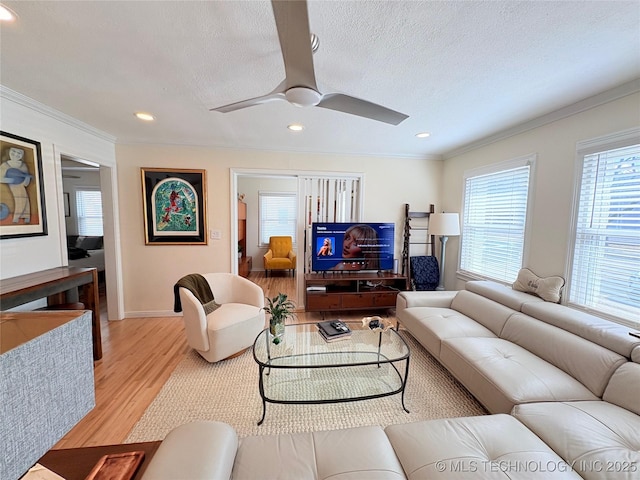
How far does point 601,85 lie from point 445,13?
156 cm

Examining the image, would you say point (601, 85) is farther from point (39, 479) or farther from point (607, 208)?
point (39, 479)

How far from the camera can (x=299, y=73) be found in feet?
3.91

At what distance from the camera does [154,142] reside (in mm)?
3271

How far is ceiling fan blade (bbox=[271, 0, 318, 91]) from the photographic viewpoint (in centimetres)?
86

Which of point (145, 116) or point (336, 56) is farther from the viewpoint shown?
point (145, 116)

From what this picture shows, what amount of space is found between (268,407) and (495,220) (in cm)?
305

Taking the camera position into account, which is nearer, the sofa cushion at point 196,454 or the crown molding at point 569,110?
the sofa cushion at point 196,454

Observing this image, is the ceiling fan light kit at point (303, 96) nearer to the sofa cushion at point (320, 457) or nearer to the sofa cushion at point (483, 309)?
the sofa cushion at point (320, 457)

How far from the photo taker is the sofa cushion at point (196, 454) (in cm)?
81

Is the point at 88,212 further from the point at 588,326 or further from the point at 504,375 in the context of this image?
the point at 588,326

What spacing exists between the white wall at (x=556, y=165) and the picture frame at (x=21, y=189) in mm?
4547

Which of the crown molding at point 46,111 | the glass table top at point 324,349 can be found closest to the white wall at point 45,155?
the crown molding at point 46,111

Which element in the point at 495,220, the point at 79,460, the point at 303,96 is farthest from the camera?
the point at 495,220

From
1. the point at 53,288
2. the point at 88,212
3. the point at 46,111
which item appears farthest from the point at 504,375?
the point at 88,212
